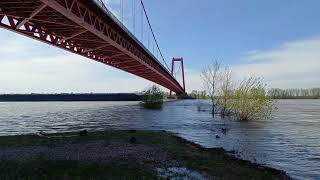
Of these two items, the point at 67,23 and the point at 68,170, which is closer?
the point at 68,170

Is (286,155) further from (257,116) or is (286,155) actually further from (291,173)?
(257,116)

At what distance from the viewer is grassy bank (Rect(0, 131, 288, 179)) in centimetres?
1159

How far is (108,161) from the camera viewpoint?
13891 mm

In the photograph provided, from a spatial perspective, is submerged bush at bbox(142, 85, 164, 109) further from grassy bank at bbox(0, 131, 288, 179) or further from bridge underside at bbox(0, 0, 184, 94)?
grassy bank at bbox(0, 131, 288, 179)

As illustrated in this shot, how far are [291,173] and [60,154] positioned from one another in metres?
7.78

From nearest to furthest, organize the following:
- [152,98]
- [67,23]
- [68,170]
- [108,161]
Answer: [68,170], [108,161], [67,23], [152,98]

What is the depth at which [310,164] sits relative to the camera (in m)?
16.8

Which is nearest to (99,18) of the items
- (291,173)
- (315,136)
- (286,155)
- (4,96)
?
(315,136)

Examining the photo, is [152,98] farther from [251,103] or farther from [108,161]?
[108,161]

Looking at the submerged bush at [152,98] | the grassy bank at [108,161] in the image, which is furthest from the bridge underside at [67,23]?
the submerged bush at [152,98]

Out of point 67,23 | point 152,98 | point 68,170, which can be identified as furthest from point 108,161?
point 152,98

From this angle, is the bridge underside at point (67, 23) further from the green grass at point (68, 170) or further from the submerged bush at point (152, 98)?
the submerged bush at point (152, 98)

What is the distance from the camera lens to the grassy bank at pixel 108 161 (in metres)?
11.6

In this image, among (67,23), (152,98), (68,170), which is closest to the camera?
(68,170)
